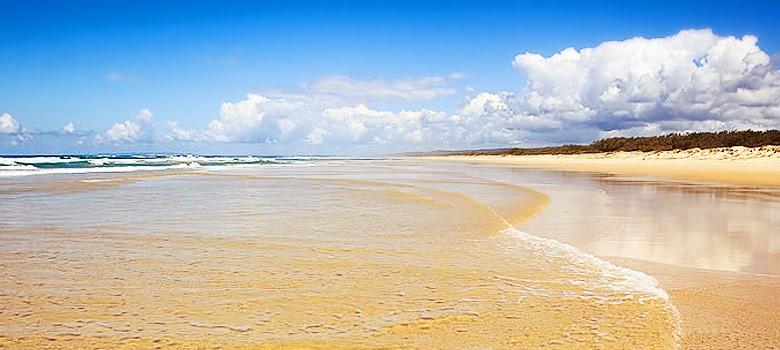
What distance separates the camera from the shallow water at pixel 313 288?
396cm

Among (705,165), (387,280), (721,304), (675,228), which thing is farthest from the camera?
(705,165)

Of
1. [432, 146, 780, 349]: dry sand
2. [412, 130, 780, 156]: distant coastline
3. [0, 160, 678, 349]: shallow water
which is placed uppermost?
[412, 130, 780, 156]: distant coastline

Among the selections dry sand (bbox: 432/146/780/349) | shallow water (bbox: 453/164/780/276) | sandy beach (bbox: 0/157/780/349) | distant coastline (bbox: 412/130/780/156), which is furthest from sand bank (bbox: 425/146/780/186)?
dry sand (bbox: 432/146/780/349)

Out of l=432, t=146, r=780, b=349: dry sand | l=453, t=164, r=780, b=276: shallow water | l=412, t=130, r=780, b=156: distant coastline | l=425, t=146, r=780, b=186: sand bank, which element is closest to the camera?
l=432, t=146, r=780, b=349: dry sand

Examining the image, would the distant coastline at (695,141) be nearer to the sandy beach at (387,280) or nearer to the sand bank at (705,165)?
the sand bank at (705,165)

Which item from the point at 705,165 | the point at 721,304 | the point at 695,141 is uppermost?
the point at 695,141

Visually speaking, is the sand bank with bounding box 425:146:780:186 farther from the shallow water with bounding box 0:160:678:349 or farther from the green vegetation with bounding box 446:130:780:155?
the shallow water with bounding box 0:160:678:349

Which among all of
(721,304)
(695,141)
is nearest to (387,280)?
(721,304)

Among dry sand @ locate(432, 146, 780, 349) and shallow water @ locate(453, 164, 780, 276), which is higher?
shallow water @ locate(453, 164, 780, 276)

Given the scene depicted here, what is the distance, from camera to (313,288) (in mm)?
5246

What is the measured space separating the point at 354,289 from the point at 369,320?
95cm

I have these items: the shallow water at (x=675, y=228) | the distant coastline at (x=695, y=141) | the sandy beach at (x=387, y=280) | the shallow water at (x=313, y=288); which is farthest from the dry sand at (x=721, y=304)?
the distant coastline at (x=695, y=141)

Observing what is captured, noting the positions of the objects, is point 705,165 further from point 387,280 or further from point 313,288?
point 313,288

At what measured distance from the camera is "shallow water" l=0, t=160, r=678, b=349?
13.0 feet
